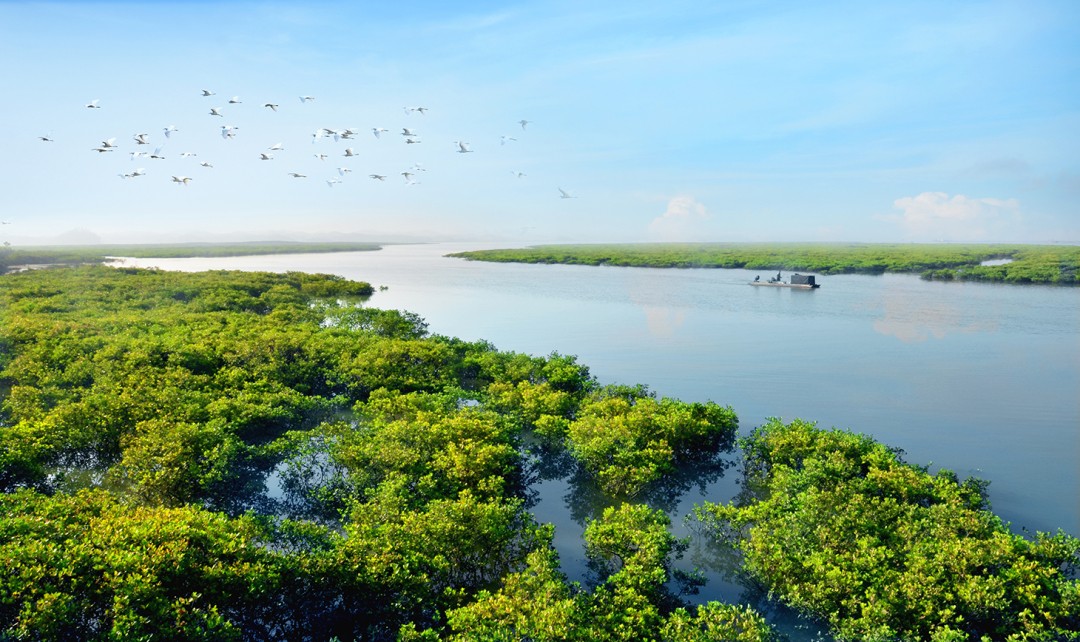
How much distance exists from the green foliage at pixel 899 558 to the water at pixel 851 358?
5.28ft

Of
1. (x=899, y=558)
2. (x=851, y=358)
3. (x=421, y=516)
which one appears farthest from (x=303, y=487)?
(x=851, y=358)

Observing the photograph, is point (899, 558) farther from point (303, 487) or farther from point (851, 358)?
point (851, 358)

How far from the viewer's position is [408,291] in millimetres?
64062

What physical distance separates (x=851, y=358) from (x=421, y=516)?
93.1 ft

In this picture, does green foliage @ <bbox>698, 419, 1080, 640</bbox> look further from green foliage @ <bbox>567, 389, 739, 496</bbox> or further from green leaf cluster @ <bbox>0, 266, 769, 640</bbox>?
green foliage @ <bbox>567, 389, 739, 496</bbox>

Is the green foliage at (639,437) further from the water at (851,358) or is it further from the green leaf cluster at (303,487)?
the water at (851,358)

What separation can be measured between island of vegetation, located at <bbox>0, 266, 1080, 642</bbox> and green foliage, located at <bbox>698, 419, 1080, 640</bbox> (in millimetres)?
51

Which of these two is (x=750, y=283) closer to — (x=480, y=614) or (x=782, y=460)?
(x=782, y=460)

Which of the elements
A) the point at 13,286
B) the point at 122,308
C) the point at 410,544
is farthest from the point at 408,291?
the point at 410,544

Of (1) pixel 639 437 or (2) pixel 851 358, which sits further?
(2) pixel 851 358

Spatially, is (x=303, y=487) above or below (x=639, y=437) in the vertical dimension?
below

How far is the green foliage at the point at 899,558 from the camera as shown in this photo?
9.93 metres

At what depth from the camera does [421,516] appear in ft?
38.7

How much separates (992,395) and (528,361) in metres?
20.2
